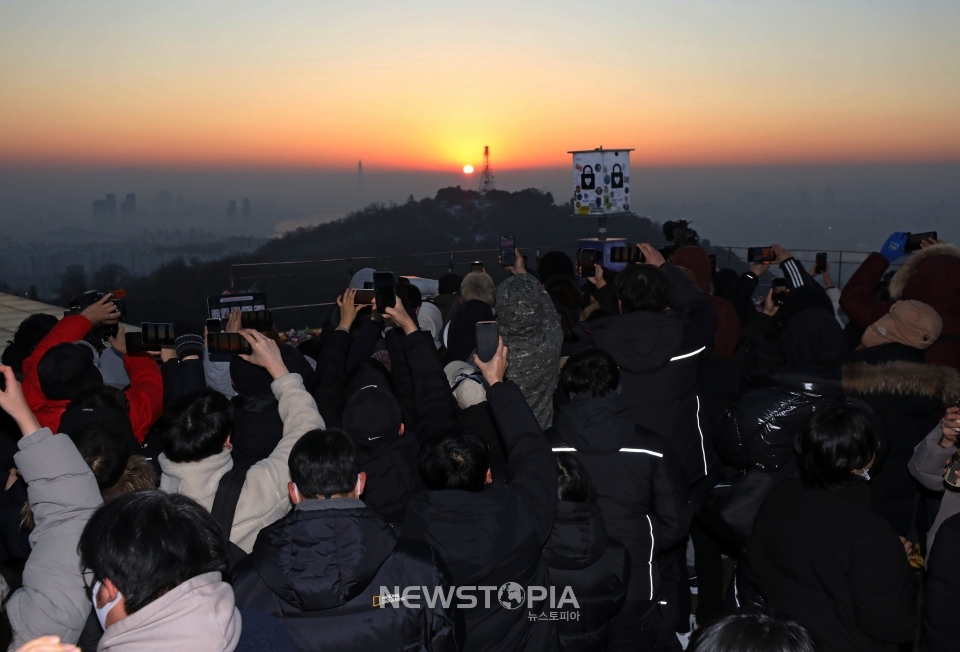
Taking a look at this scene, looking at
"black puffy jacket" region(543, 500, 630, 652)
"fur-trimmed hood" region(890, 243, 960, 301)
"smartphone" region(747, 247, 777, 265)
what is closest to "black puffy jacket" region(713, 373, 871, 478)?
"black puffy jacket" region(543, 500, 630, 652)

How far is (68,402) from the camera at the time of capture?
3.24 m

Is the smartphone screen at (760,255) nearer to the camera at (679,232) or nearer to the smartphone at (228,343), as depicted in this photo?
the camera at (679,232)

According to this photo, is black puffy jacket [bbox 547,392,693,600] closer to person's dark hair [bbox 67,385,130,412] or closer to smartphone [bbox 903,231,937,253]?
person's dark hair [bbox 67,385,130,412]

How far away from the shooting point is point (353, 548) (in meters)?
1.65

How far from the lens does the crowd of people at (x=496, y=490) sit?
1.63 metres

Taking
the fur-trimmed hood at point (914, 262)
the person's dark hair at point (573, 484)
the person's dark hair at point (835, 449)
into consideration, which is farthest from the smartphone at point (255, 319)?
the fur-trimmed hood at point (914, 262)

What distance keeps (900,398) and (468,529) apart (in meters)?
1.95

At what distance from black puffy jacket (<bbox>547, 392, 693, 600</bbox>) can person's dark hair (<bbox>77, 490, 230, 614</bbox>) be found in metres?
1.41

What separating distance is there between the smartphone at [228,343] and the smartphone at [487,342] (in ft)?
2.89

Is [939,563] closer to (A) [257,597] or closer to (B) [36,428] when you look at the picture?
(A) [257,597]

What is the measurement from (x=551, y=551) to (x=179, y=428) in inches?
44.9

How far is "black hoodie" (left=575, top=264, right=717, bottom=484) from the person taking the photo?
3.22 meters

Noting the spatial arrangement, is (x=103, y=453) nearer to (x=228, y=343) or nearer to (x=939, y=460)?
(x=228, y=343)

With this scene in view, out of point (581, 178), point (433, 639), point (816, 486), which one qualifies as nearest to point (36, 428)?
point (433, 639)
